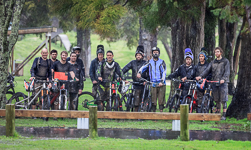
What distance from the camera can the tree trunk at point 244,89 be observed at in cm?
1376

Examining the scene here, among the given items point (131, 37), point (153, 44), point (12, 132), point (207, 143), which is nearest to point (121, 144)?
point (207, 143)

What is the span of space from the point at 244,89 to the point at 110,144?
250 inches

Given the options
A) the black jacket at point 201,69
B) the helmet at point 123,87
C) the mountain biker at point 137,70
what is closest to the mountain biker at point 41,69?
the helmet at point 123,87

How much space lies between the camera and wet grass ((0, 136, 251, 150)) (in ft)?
28.2

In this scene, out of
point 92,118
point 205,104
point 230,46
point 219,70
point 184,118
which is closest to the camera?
point 184,118

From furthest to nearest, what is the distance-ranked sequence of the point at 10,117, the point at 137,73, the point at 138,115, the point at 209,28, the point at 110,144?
the point at 209,28, the point at 137,73, the point at 138,115, the point at 10,117, the point at 110,144

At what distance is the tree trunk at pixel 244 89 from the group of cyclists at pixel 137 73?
0.42m

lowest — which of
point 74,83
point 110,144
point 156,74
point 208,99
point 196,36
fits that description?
point 110,144

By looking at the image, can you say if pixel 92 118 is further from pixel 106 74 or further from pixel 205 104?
pixel 205 104

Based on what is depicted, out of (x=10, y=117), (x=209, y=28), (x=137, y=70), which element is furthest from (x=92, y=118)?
(x=209, y=28)

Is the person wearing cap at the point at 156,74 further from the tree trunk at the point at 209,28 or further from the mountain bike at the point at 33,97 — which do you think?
the tree trunk at the point at 209,28

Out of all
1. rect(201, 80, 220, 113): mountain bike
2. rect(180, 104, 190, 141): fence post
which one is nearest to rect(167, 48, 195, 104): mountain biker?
rect(201, 80, 220, 113): mountain bike

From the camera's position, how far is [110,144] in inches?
352

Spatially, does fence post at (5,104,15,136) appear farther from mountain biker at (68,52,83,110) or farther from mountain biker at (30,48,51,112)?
mountain biker at (68,52,83,110)
